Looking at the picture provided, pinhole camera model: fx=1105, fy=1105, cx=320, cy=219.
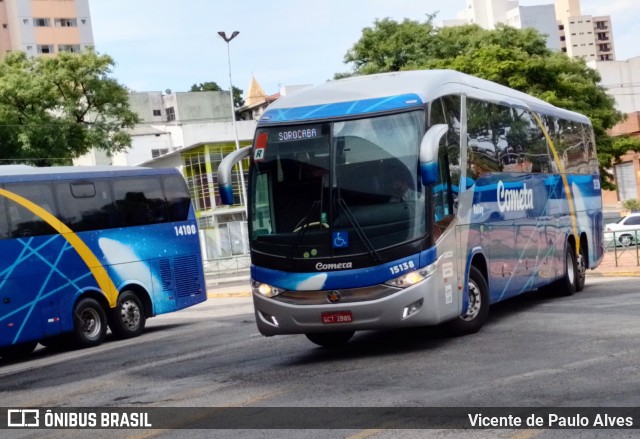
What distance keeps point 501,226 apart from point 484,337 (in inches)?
99.4

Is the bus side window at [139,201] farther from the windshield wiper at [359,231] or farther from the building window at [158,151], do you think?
the building window at [158,151]

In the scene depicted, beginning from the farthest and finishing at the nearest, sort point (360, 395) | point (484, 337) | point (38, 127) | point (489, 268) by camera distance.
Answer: point (38, 127) → point (489, 268) → point (484, 337) → point (360, 395)

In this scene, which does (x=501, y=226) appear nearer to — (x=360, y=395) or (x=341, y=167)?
(x=341, y=167)

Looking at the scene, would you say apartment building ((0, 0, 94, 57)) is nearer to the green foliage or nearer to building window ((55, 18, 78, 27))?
building window ((55, 18, 78, 27))

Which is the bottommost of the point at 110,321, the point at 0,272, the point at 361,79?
the point at 110,321

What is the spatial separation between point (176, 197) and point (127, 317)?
286 centimetres

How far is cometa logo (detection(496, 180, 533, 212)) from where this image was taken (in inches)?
658

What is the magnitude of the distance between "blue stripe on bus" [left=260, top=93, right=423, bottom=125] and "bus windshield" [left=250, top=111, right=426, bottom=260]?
0.37 ft

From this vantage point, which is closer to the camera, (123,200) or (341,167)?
(341,167)

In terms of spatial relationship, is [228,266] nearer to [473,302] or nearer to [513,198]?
[513,198]

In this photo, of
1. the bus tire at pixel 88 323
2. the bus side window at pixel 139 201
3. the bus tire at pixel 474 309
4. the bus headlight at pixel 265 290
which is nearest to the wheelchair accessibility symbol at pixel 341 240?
the bus headlight at pixel 265 290

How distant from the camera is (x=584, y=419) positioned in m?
8.52

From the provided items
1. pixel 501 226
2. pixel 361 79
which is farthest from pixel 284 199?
pixel 501 226

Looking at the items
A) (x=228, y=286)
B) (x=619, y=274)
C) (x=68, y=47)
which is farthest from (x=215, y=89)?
(x=619, y=274)
